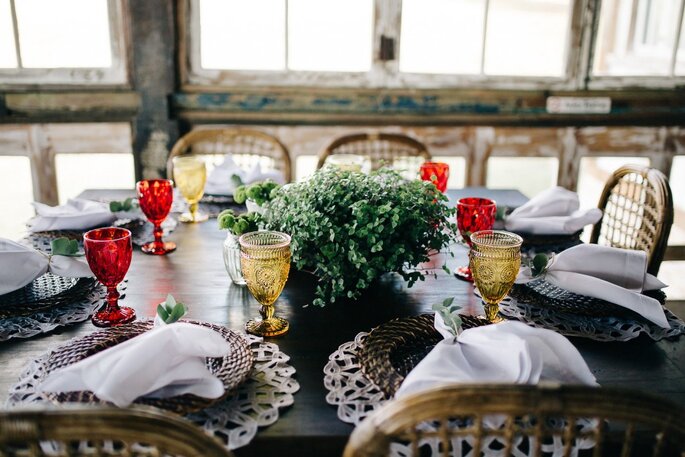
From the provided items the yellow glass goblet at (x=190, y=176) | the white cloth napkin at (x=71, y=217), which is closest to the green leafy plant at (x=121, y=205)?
the white cloth napkin at (x=71, y=217)

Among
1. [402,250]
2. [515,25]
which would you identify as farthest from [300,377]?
[515,25]

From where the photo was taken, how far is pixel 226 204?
5.94 ft

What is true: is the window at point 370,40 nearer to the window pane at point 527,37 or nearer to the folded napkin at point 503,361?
the window pane at point 527,37

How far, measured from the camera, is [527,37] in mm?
2715

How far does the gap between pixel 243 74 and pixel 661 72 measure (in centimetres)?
187

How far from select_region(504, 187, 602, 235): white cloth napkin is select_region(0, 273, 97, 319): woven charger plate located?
1.00 m

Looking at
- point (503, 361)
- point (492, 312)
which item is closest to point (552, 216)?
point (492, 312)

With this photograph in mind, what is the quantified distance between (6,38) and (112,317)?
81.5 inches

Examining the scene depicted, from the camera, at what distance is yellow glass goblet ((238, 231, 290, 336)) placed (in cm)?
102

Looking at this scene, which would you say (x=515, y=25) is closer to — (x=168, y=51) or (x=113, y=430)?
(x=168, y=51)

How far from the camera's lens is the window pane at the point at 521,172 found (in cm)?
286

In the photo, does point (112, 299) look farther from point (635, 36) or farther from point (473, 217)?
point (635, 36)

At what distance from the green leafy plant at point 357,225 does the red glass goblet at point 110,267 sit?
0.96 ft

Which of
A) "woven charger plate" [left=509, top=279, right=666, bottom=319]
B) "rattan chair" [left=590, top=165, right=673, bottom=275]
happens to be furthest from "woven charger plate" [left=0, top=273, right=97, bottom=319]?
"rattan chair" [left=590, top=165, right=673, bottom=275]
